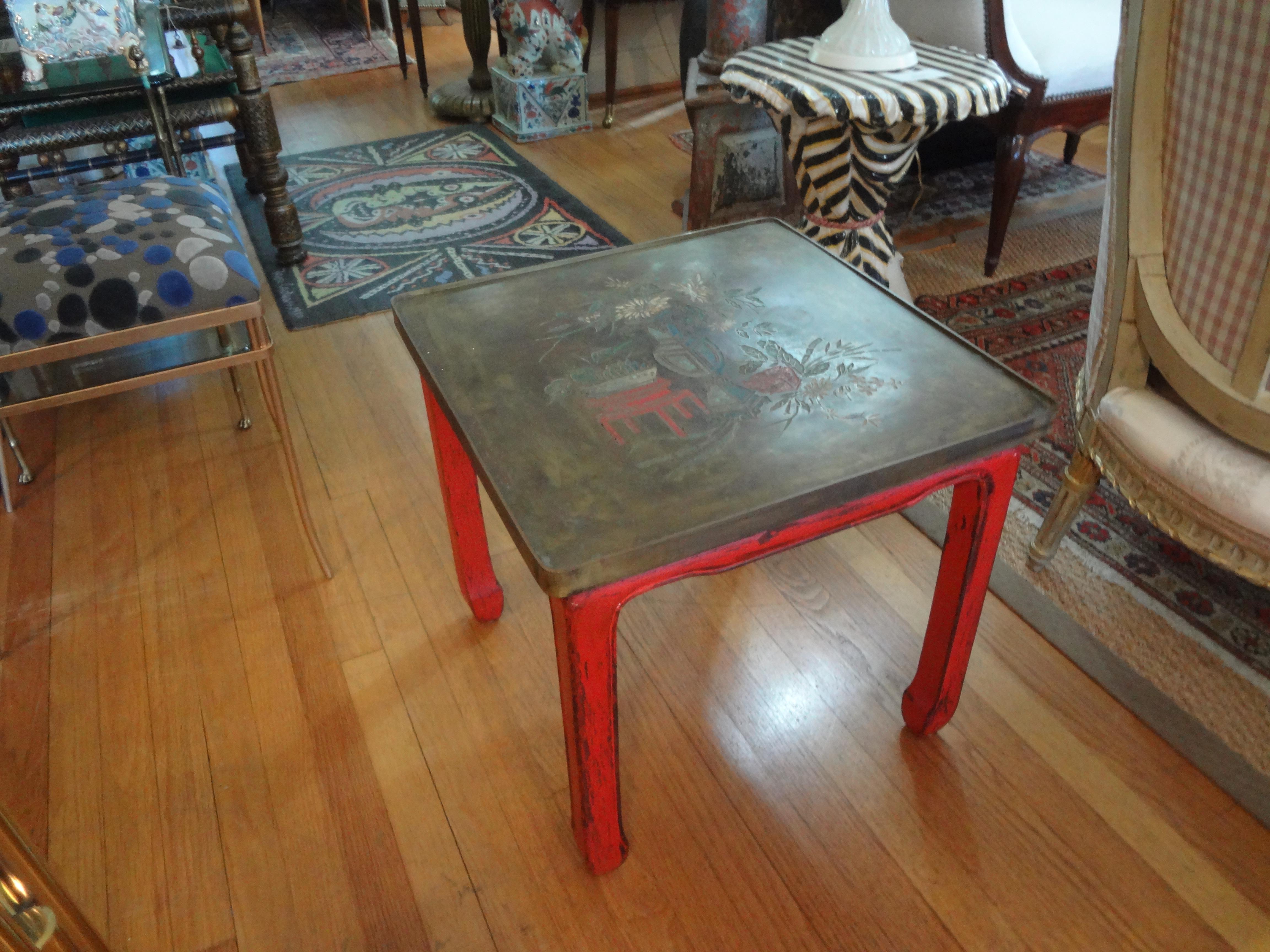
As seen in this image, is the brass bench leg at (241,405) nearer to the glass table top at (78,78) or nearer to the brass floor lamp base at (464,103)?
the glass table top at (78,78)

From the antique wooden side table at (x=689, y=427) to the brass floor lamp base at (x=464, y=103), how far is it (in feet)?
7.58

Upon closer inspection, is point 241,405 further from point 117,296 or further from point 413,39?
point 413,39

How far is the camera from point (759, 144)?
7.29 ft

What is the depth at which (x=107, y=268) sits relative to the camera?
1.14 metres

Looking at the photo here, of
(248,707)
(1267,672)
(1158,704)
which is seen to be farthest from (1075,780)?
(248,707)

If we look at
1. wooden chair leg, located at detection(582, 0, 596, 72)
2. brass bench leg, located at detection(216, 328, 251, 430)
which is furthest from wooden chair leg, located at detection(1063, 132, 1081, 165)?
brass bench leg, located at detection(216, 328, 251, 430)

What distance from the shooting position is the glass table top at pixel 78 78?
1.56m

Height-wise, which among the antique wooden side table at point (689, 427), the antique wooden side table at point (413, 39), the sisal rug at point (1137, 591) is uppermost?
the antique wooden side table at point (689, 427)

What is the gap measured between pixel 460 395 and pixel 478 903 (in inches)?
21.6

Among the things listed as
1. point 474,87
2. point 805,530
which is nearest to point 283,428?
point 805,530

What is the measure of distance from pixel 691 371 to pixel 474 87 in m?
2.74

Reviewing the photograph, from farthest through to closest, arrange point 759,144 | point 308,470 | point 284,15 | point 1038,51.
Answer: point 284,15
point 759,144
point 1038,51
point 308,470

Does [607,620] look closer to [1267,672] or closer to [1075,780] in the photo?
[1075,780]

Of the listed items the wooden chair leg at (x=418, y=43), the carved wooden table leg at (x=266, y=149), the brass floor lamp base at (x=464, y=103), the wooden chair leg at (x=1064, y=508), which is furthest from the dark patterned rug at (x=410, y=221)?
the wooden chair leg at (x=1064, y=508)
